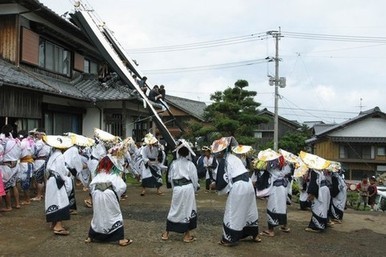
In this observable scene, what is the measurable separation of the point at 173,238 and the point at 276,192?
85.7 inches

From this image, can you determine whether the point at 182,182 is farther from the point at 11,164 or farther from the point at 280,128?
the point at 280,128

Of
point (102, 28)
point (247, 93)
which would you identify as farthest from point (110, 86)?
point (247, 93)

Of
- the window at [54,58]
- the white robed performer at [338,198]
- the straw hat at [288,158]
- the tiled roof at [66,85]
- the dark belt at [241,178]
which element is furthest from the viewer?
the window at [54,58]

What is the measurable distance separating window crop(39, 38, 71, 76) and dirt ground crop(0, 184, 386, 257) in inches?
276

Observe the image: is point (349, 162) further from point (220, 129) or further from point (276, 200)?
point (276, 200)

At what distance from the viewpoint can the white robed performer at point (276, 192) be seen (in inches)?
306

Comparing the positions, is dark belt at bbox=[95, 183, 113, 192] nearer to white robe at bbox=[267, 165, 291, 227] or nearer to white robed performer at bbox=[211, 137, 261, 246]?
white robed performer at bbox=[211, 137, 261, 246]

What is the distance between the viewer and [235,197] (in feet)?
22.5

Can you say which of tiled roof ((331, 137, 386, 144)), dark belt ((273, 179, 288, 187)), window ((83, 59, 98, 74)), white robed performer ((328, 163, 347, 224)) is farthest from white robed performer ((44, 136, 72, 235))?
tiled roof ((331, 137, 386, 144))

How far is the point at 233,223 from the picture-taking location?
6.84 m

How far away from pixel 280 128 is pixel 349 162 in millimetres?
14238

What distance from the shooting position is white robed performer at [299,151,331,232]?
8.00m

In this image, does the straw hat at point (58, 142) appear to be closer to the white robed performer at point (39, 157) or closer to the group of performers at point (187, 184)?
the group of performers at point (187, 184)

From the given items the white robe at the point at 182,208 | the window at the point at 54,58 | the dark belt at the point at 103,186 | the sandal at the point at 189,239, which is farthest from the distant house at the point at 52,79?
the sandal at the point at 189,239
